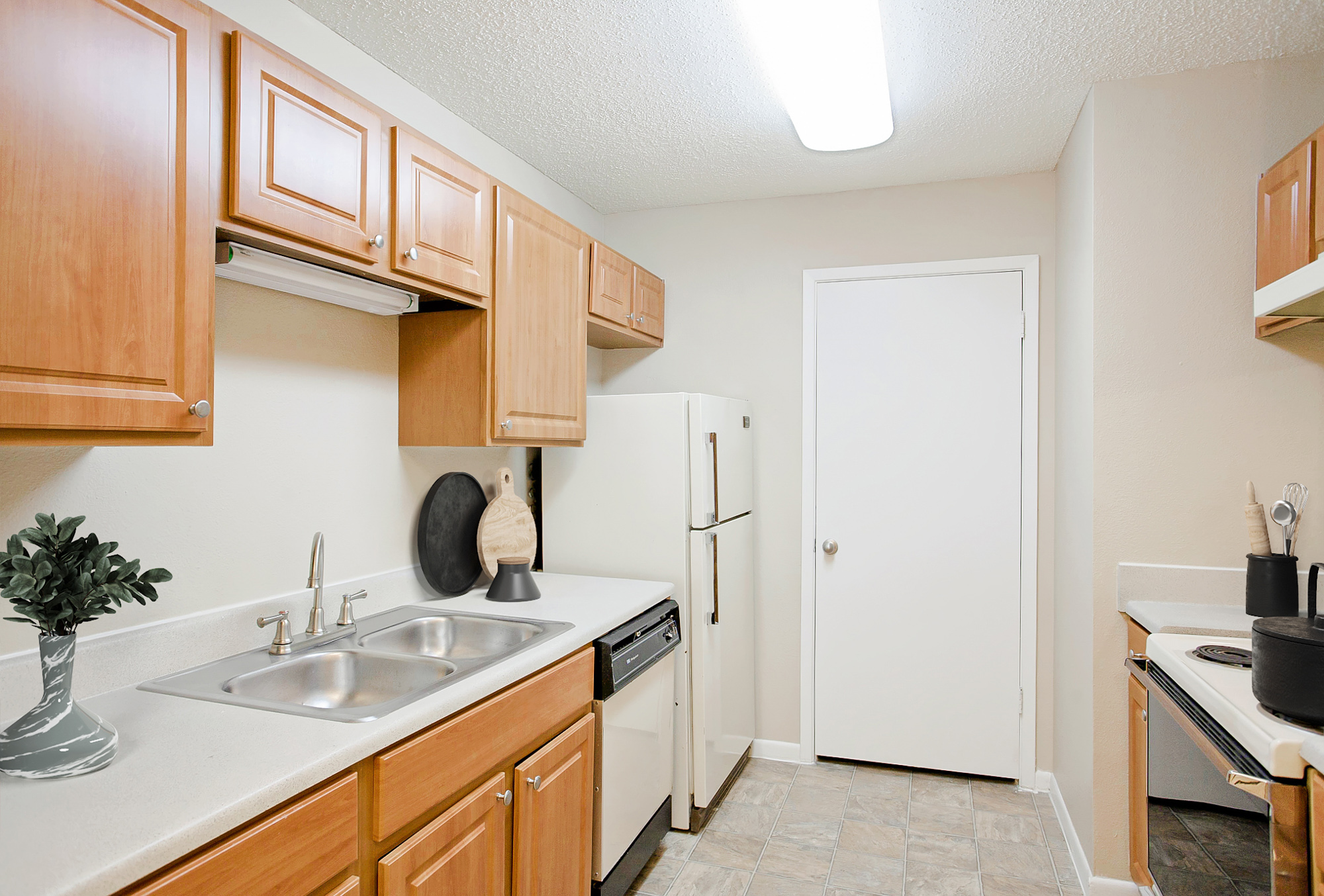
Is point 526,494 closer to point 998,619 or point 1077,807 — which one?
point 998,619

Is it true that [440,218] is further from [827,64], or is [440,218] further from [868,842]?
[868,842]

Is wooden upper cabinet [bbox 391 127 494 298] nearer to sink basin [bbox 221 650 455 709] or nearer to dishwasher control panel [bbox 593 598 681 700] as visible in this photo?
sink basin [bbox 221 650 455 709]

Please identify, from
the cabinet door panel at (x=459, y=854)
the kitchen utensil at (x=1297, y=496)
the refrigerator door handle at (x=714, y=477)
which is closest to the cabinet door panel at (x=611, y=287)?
the refrigerator door handle at (x=714, y=477)

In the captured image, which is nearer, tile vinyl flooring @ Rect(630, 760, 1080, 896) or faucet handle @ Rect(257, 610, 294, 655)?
faucet handle @ Rect(257, 610, 294, 655)

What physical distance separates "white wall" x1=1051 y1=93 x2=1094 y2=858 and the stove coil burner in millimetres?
572

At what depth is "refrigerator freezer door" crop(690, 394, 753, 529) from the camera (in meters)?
2.71

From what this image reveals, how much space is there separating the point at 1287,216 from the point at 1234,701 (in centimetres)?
130

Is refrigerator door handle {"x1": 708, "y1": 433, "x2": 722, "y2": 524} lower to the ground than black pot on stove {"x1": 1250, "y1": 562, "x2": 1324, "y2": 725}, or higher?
higher

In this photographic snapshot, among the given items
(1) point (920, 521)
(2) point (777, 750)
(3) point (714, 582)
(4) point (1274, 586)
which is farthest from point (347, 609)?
(4) point (1274, 586)

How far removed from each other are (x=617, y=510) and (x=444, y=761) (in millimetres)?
1401

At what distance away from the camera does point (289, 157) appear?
149 centimetres

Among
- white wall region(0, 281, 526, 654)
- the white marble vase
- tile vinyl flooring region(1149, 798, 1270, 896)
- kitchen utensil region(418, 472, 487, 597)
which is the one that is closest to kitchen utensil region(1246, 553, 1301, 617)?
tile vinyl flooring region(1149, 798, 1270, 896)

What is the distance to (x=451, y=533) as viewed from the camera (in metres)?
2.48

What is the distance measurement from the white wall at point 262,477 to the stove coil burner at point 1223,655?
2.12 m
